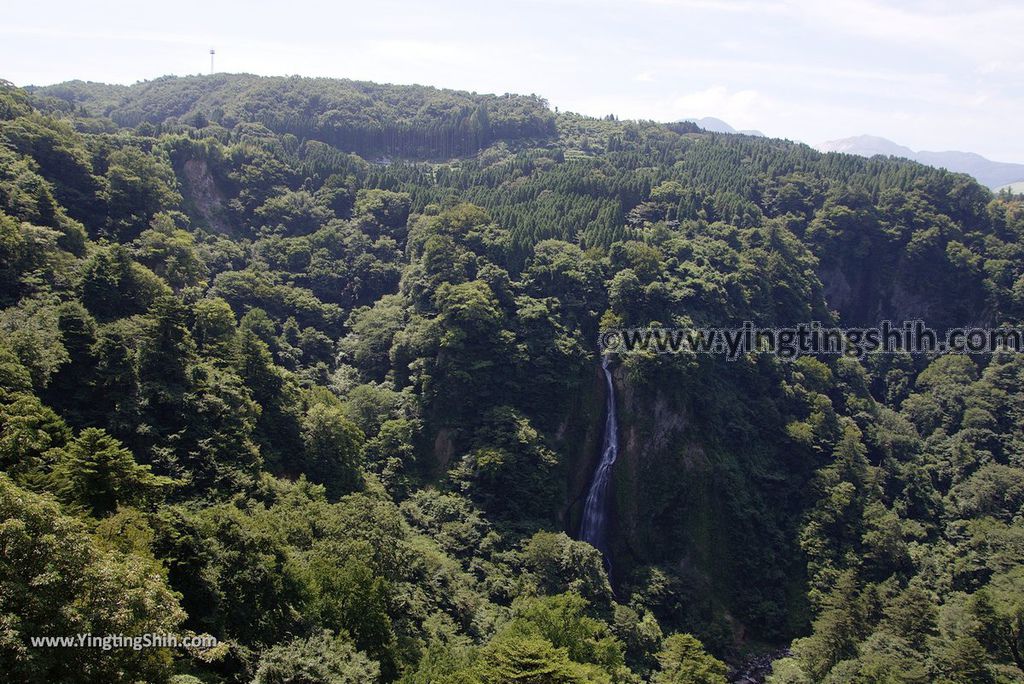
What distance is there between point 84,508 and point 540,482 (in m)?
34.4

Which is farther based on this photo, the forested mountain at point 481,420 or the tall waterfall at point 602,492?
the tall waterfall at point 602,492

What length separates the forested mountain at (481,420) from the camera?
2670cm

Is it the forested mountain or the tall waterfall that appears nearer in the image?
the forested mountain

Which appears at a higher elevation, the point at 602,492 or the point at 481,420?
the point at 481,420

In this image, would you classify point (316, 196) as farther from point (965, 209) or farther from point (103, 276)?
point (965, 209)

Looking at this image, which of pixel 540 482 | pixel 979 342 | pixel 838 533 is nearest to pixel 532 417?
pixel 540 482

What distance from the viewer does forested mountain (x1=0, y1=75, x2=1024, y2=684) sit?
2670 centimetres

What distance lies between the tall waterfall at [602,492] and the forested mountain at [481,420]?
104cm

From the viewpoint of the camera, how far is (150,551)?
2367 centimetres

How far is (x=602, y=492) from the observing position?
187 feet

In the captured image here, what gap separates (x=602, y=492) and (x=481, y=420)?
12.5m

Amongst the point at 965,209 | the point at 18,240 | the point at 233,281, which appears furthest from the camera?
the point at 965,209

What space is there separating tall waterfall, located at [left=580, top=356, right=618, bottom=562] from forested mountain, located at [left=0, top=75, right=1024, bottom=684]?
104cm

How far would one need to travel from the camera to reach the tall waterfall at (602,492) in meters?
55.8
